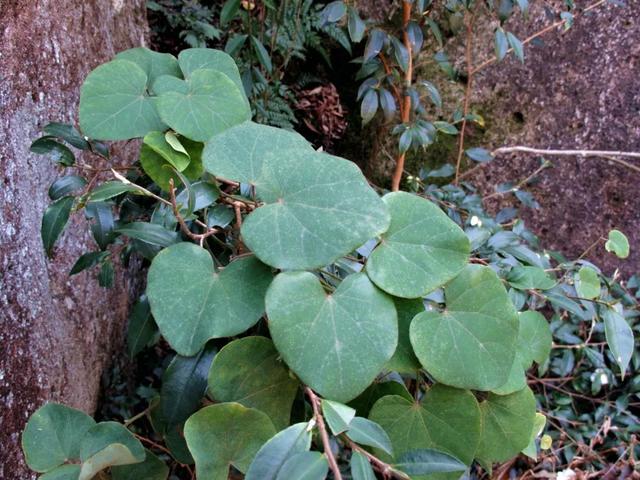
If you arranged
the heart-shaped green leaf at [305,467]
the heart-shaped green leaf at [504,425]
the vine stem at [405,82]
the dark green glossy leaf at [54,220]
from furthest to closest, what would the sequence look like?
the vine stem at [405,82], the dark green glossy leaf at [54,220], the heart-shaped green leaf at [504,425], the heart-shaped green leaf at [305,467]

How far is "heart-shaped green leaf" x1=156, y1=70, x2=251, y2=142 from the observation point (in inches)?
26.1

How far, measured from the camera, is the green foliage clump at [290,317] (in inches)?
21.9

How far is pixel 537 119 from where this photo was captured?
7.08 feet

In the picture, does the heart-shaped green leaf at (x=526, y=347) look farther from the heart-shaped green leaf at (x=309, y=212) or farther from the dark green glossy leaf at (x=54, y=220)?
the dark green glossy leaf at (x=54, y=220)

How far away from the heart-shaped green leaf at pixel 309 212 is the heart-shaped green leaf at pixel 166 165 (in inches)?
5.7

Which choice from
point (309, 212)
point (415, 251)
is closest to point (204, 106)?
point (309, 212)

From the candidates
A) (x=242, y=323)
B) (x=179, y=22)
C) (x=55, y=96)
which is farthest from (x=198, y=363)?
(x=179, y=22)

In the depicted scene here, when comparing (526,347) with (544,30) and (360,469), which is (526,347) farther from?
(544,30)

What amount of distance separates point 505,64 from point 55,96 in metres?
1.75

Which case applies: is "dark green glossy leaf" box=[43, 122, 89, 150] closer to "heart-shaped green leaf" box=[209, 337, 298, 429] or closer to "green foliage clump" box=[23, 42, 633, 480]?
"green foliage clump" box=[23, 42, 633, 480]

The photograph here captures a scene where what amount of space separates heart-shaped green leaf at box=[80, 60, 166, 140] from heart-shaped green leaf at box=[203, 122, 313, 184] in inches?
4.4

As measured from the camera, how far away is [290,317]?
0.56m

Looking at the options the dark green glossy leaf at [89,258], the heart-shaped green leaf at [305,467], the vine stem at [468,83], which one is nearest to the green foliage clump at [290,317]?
the heart-shaped green leaf at [305,467]

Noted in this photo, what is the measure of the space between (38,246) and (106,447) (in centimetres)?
67
